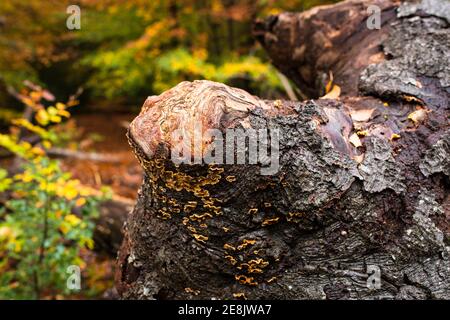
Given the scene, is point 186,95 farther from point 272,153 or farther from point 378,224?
point 378,224

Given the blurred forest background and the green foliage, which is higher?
the blurred forest background

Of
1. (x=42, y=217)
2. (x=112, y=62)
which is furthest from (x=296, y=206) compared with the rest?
(x=112, y=62)

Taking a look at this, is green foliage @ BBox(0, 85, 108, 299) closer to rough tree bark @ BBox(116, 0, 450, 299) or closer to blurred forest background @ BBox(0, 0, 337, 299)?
blurred forest background @ BBox(0, 0, 337, 299)

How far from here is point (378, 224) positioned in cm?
145

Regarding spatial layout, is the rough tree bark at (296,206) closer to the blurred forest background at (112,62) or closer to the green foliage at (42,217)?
the green foliage at (42,217)

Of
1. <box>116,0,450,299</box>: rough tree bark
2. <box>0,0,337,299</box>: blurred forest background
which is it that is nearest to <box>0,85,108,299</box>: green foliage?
<box>0,0,337,299</box>: blurred forest background

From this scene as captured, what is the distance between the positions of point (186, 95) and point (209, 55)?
5.70 meters

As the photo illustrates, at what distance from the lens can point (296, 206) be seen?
4.58ft

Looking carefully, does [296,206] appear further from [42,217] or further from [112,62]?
[112,62]

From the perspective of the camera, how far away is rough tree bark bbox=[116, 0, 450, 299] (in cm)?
138

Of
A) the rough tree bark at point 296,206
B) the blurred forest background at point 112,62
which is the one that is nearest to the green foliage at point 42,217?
the blurred forest background at point 112,62

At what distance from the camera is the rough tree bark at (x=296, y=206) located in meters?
1.38

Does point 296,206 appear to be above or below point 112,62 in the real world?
below
